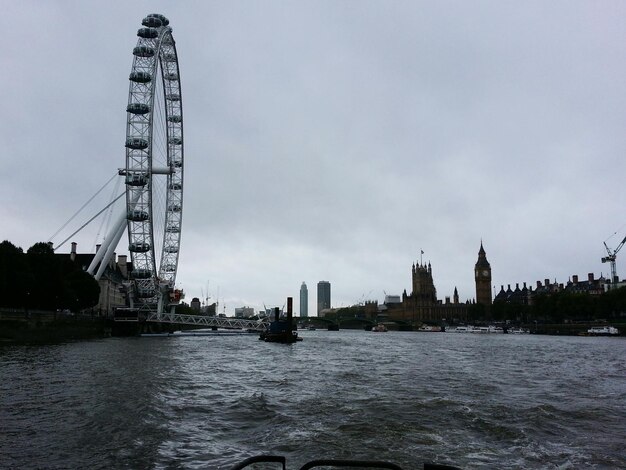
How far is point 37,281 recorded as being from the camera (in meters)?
66.9

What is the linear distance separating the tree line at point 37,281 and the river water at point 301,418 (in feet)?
108

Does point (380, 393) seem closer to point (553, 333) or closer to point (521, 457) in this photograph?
point (521, 457)

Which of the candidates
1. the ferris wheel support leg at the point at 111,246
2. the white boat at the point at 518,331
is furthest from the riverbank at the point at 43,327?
the white boat at the point at 518,331

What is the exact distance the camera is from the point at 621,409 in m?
21.5

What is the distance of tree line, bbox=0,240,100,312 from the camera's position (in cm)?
6275

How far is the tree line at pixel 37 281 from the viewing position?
62750mm

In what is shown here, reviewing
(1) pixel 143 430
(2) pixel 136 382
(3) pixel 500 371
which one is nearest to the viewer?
(1) pixel 143 430

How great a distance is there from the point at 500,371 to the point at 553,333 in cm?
12848

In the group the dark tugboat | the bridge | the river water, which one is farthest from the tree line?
the river water

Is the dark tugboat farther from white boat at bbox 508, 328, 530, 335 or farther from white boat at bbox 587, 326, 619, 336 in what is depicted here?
white boat at bbox 508, 328, 530, 335

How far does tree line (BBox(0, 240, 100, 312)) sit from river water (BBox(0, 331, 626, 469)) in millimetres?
32973

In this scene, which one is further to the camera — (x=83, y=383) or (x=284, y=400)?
(x=83, y=383)

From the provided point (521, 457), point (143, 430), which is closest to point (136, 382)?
point (143, 430)

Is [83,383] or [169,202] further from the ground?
[169,202]
